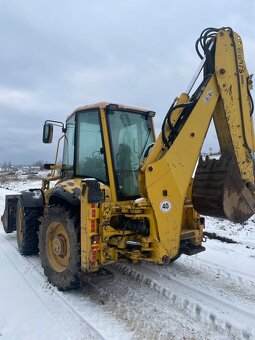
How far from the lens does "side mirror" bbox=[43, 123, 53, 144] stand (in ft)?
19.9

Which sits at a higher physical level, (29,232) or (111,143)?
(111,143)

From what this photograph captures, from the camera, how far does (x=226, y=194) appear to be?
411 centimetres

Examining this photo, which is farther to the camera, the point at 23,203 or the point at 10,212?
the point at 10,212

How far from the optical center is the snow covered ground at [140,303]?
3.54 meters

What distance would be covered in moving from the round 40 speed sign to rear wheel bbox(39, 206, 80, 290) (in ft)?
3.84

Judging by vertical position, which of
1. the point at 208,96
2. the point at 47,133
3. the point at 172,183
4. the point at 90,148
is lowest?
the point at 172,183

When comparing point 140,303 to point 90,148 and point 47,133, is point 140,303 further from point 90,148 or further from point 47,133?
point 47,133

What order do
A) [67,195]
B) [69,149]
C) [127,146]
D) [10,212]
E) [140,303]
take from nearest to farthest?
[140,303], [67,195], [127,146], [69,149], [10,212]

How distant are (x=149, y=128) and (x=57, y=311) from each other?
300 cm

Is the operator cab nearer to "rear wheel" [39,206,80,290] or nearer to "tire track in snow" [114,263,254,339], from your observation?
"rear wheel" [39,206,80,290]

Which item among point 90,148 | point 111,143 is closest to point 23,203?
point 90,148

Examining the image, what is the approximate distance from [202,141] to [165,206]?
960 millimetres

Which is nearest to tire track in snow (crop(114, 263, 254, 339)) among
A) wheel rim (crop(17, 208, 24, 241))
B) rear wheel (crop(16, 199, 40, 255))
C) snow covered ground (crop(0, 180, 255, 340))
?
snow covered ground (crop(0, 180, 255, 340))

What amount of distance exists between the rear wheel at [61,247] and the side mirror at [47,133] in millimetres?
1633
